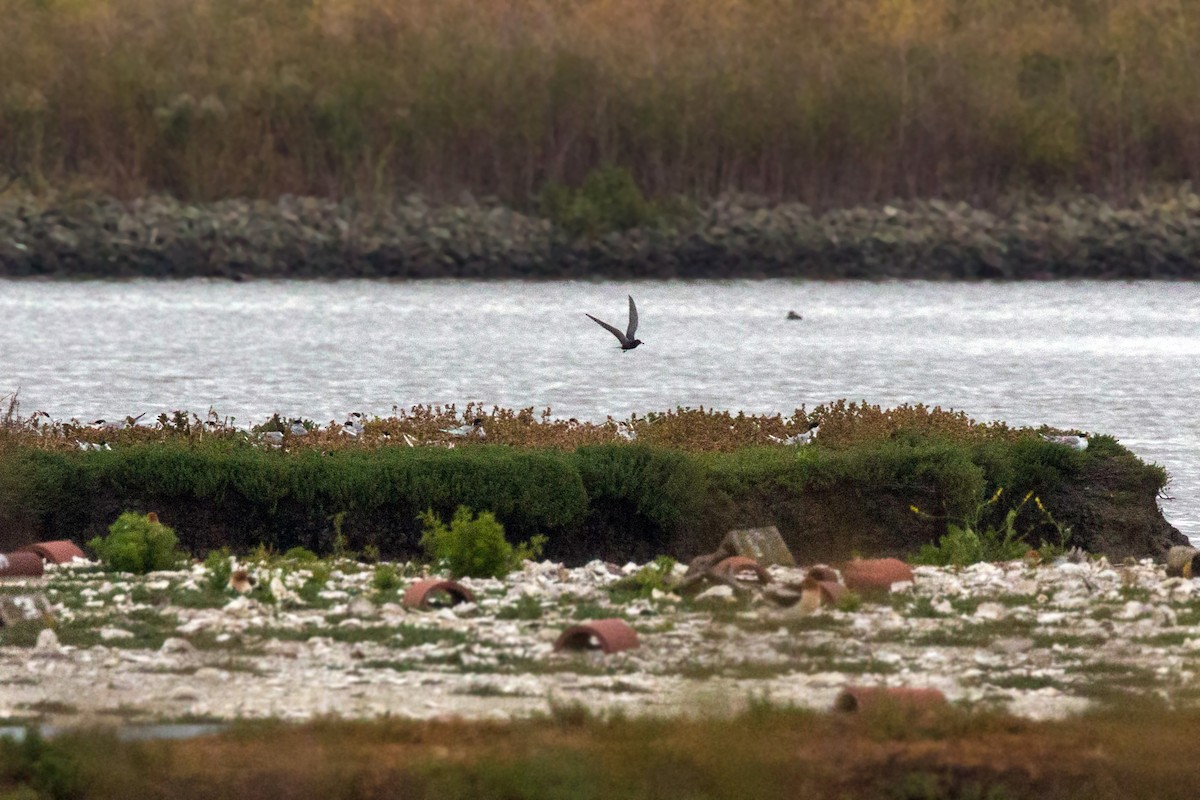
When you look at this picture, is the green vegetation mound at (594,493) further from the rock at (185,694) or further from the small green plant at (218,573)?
the rock at (185,694)

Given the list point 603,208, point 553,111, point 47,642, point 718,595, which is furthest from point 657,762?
point 553,111

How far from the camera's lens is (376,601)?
415 inches

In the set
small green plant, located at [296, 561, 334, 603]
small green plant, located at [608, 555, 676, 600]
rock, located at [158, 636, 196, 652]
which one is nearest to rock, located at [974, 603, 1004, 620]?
small green plant, located at [608, 555, 676, 600]

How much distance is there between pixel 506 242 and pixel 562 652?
152 feet

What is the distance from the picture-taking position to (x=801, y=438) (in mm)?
14523

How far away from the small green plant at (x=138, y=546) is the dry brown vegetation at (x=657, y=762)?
4.36 metres

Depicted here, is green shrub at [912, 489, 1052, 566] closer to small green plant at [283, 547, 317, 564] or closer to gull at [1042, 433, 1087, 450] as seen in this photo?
gull at [1042, 433, 1087, 450]

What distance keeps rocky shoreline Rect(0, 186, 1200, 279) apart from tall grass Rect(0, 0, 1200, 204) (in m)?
1.72

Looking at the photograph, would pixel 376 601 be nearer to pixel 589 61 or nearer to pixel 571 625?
pixel 571 625

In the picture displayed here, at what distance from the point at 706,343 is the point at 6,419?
23713 mm

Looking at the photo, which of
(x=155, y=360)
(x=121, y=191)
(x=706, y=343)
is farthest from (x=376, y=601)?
(x=121, y=191)

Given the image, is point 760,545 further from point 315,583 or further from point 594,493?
point 315,583

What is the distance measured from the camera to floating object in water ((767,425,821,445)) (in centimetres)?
1441

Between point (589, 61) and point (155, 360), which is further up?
point (589, 61)
